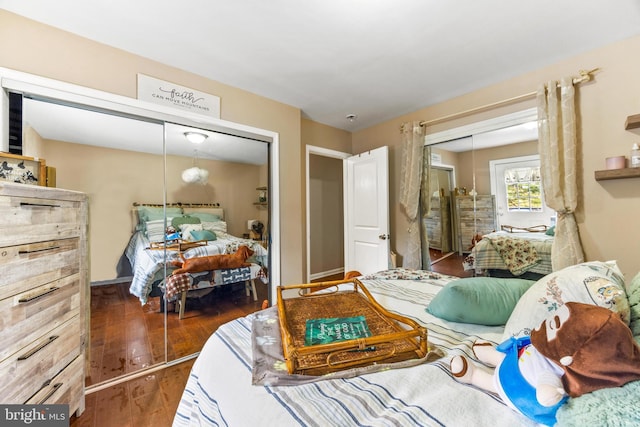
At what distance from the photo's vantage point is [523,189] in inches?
90.4

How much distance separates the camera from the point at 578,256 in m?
1.91

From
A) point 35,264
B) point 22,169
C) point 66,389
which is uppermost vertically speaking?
point 22,169

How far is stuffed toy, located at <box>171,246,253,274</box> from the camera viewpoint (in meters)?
2.19

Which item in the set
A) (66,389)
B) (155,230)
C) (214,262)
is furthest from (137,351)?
(155,230)

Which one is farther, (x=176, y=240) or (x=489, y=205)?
(x=489, y=205)

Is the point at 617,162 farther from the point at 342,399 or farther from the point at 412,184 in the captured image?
the point at 342,399

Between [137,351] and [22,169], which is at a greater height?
[22,169]

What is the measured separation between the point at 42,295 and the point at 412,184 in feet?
10.1

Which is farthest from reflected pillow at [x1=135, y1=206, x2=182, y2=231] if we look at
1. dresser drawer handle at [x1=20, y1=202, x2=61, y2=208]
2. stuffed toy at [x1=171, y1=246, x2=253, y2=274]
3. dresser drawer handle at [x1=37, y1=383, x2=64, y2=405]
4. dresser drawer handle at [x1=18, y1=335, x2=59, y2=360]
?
dresser drawer handle at [x1=37, y1=383, x2=64, y2=405]

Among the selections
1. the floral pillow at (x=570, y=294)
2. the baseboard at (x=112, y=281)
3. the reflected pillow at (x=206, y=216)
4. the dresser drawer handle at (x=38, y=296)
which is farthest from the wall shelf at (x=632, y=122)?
the baseboard at (x=112, y=281)

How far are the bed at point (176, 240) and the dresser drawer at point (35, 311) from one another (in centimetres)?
46

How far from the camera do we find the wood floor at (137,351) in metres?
1.53

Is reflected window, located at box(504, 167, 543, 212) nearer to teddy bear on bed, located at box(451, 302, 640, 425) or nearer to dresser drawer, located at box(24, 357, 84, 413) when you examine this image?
teddy bear on bed, located at box(451, 302, 640, 425)

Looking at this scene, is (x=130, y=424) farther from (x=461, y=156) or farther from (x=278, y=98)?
(x=461, y=156)
